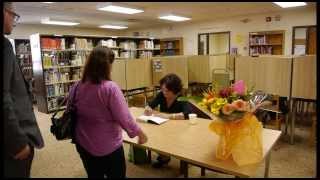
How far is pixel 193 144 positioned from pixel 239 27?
7267 mm

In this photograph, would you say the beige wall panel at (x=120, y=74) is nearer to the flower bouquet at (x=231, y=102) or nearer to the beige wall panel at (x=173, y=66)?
the beige wall panel at (x=173, y=66)

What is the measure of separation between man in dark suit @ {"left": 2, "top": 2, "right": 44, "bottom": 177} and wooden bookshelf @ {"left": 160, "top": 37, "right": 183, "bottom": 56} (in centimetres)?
872

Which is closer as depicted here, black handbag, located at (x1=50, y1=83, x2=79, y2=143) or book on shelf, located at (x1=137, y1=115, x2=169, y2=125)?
black handbag, located at (x1=50, y1=83, x2=79, y2=143)

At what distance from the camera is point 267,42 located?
790 cm

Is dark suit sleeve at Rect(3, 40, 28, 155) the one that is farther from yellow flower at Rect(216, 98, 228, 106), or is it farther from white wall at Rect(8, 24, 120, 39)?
white wall at Rect(8, 24, 120, 39)

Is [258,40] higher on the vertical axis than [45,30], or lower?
lower

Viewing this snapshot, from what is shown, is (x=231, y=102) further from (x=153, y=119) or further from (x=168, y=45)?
(x=168, y=45)

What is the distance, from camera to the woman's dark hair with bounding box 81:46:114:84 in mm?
1502

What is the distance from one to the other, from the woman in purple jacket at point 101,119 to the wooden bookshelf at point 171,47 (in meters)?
8.46

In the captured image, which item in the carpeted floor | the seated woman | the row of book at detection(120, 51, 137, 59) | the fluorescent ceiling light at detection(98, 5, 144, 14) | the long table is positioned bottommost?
the carpeted floor

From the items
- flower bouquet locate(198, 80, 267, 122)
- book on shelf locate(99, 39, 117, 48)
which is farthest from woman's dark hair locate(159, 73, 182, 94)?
book on shelf locate(99, 39, 117, 48)

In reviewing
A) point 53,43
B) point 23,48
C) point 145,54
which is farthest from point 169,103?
point 23,48

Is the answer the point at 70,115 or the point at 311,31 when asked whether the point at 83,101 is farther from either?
the point at 311,31

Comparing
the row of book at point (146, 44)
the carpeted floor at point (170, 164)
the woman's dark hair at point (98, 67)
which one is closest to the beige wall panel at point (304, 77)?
the carpeted floor at point (170, 164)
